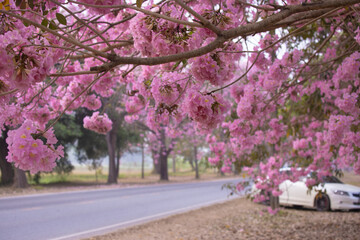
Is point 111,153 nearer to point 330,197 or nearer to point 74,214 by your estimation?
point 74,214

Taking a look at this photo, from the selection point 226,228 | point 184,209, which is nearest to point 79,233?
point 226,228

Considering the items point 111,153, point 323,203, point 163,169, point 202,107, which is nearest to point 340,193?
point 323,203

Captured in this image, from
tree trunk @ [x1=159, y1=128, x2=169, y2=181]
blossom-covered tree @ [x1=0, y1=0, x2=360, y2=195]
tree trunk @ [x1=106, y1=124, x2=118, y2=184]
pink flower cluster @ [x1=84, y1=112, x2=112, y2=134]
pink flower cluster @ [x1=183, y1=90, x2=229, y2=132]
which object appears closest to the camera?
blossom-covered tree @ [x1=0, y1=0, x2=360, y2=195]

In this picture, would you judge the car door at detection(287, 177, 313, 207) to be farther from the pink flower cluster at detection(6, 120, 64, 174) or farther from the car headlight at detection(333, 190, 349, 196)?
the pink flower cluster at detection(6, 120, 64, 174)

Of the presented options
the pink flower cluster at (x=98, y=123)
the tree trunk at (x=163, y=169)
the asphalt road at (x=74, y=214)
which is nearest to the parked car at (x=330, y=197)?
the asphalt road at (x=74, y=214)

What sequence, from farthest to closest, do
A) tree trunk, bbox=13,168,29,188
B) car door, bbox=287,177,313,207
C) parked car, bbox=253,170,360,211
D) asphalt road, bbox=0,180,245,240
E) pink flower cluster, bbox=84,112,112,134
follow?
car door, bbox=287,177,313,207 < parked car, bbox=253,170,360,211 < tree trunk, bbox=13,168,29,188 < asphalt road, bbox=0,180,245,240 < pink flower cluster, bbox=84,112,112,134

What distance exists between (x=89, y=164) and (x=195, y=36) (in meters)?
19.8

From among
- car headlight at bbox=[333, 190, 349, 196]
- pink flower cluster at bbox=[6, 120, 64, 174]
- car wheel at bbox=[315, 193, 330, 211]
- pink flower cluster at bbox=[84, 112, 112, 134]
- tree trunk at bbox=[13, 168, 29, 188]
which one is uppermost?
pink flower cluster at bbox=[84, 112, 112, 134]

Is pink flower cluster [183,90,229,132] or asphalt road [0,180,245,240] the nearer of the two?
pink flower cluster [183,90,229,132]

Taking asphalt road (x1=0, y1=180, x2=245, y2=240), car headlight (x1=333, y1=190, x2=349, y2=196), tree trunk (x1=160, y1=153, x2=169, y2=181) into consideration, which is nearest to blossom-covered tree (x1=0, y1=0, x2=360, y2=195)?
asphalt road (x1=0, y1=180, x2=245, y2=240)

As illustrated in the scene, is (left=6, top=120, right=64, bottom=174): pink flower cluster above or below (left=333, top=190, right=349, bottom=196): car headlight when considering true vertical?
above

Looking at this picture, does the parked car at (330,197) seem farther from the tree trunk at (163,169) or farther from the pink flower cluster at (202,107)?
the tree trunk at (163,169)

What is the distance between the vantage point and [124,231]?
5859 millimetres

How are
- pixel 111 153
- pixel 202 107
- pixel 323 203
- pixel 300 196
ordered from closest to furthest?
pixel 202 107 → pixel 323 203 → pixel 300 196 → pixel 111 153
